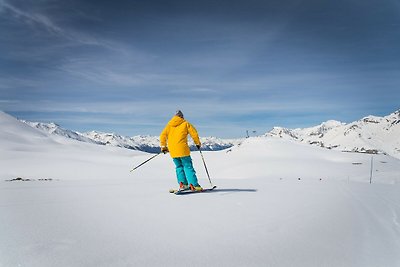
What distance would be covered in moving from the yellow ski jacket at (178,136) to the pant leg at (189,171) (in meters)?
0.16

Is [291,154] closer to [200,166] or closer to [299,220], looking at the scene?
[200,166]

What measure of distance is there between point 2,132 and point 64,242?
191 ft

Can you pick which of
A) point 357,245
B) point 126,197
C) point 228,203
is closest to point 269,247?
point 357,245

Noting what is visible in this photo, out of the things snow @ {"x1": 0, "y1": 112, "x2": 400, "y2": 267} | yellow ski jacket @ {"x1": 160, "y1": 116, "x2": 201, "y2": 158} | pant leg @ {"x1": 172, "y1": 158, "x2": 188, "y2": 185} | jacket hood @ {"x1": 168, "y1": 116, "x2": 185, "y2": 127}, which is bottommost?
snow @ {"x1": 0, "y1": 112, "x2": 400, "y2": 267}

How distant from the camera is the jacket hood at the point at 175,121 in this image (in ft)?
34.6

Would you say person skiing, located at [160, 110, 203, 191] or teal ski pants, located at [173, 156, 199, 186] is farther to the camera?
person skiing, located at [160, 110, 203, 191]

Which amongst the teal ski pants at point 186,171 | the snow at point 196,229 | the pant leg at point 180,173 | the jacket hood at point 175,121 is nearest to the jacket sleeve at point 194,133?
the jacket hood at point 175,121

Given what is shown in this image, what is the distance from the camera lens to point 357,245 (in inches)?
183

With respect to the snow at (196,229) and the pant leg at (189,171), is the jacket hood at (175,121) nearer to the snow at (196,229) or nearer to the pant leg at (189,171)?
the pant leg at (189,171)

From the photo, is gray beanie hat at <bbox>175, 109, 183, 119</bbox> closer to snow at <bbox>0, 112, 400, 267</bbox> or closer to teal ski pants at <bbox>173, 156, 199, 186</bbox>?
teal ski pants at <bbox>173, 156, 199, 186</bbox>

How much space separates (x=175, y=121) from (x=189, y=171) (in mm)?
1608

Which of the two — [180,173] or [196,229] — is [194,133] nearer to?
[180,173]

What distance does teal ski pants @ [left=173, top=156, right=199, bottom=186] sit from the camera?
10.1 meters

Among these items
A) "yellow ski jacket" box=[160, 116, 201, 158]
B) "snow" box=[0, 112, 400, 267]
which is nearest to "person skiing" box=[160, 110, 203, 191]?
"yellow ski jacket" box=[160, 116, 201, 158]
